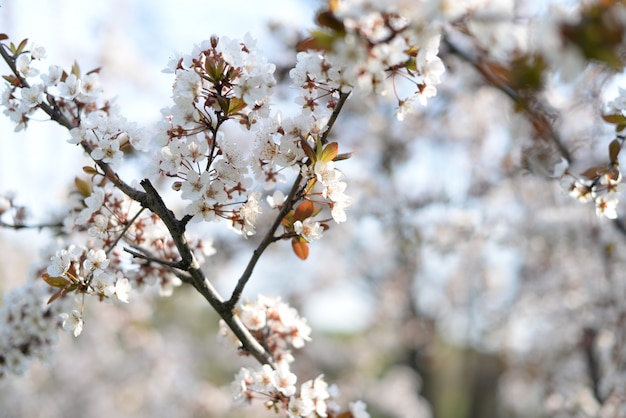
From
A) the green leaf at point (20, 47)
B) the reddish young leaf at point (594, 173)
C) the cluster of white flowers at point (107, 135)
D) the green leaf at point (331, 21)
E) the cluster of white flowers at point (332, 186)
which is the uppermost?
the green leaf at point (20, 47)

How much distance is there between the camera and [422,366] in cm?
730

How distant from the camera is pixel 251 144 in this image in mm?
1126

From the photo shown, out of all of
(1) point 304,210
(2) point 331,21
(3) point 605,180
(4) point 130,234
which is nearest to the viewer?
(2) point 331,21

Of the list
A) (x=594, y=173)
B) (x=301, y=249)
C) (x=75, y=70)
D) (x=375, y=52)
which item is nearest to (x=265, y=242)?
(x=301, y=249)

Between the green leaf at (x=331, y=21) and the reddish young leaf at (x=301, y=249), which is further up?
the reddish young leaf at (x=301, y=249)

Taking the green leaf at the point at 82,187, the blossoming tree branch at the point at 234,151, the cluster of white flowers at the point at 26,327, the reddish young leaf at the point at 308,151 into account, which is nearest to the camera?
the blossoming tree branch at the point at 234,151

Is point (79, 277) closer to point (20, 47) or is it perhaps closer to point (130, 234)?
point (130, 234)

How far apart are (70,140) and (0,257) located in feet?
20.0

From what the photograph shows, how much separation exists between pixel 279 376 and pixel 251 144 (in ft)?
1.61

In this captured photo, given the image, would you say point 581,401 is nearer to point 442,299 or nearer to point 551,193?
point 551,193

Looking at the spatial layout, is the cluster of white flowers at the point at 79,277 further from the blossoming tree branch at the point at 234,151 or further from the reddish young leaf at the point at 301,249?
the reddish young leaf at the point at 301,249

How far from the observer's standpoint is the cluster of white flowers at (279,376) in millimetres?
1157

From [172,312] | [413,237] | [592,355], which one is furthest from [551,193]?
[172,312]

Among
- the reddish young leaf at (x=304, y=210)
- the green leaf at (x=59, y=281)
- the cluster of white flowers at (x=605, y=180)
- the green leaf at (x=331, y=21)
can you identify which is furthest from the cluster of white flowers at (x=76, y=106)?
the cluster of white flowers at (x=605, y=180)
